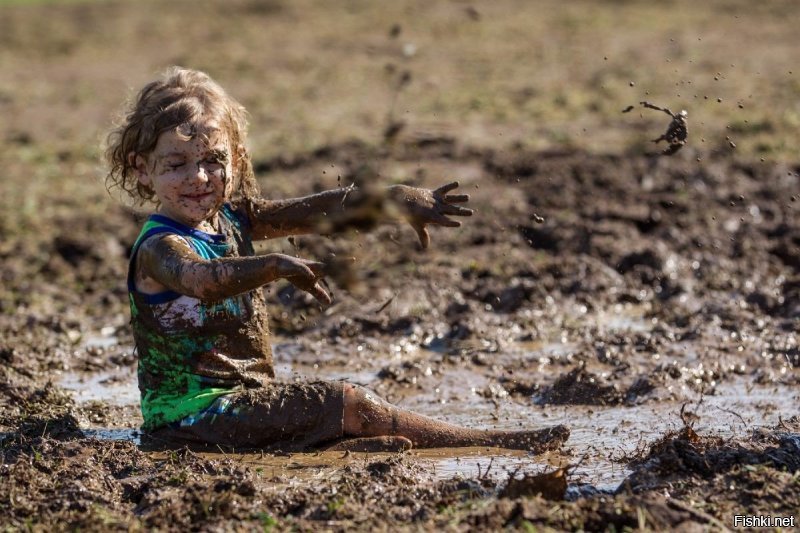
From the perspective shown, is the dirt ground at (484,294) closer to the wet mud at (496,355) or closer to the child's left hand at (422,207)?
the wet mud at (496,355)

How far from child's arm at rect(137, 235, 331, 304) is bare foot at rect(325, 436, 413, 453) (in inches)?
25.1

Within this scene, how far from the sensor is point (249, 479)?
439 cm

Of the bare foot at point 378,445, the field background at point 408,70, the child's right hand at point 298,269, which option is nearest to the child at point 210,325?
the bare foot at point 378,445

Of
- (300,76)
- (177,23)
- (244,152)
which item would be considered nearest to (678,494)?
(244,152)

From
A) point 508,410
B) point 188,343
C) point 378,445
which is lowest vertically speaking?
point 508,410

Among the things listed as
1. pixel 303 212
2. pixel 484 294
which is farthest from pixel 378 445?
pixel 484 294

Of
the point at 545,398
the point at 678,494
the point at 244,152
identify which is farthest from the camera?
the point at 545,398

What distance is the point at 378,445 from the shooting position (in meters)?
4.89

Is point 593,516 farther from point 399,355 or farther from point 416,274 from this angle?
point 416,274

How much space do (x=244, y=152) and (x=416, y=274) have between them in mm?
2566

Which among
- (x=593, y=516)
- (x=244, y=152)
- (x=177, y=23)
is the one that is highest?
(x=244, y=152)

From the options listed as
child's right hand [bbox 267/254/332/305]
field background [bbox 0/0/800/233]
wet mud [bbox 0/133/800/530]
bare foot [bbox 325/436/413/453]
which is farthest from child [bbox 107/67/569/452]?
Answer: field background [bbox 0/0/800/233]

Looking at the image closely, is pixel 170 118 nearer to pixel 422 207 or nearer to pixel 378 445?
pixel 422 207

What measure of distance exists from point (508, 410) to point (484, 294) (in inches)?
71.4
